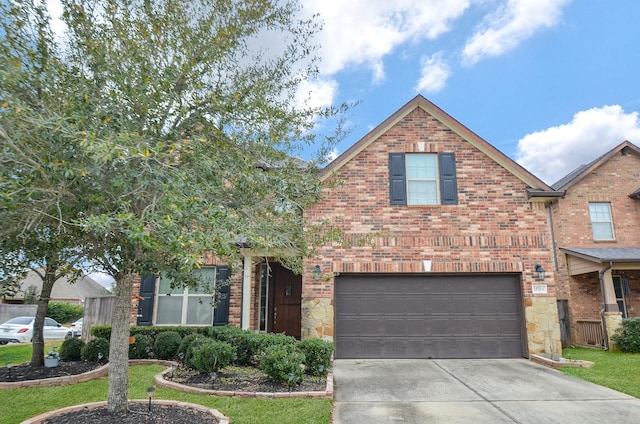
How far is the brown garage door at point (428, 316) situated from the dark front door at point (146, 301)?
5290 millimetres

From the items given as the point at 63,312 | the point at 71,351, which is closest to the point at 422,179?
the point at 71,351

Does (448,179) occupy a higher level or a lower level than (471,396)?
higher

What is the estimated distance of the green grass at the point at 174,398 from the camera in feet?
18.0

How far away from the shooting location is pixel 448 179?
36.7 feet

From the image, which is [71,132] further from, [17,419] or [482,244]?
[482,244]

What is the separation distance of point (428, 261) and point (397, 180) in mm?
2378

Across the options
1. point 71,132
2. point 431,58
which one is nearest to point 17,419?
point 71,132

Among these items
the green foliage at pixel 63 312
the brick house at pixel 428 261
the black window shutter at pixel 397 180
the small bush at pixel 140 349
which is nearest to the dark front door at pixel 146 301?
the brick house at pixel 428 261

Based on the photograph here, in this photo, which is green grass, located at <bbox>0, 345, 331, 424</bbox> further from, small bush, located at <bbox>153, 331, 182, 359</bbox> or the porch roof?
the porch roof

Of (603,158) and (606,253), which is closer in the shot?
(606,253)

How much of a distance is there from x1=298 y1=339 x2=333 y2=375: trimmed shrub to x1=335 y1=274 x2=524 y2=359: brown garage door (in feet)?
9.02

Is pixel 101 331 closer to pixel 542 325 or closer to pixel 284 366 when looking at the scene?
pixel 284 366

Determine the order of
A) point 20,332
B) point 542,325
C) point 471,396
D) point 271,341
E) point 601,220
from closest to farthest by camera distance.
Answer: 1. point 471,396
2. point 271,341
3. point 542,325
4. point 601,220
5. point 20,332

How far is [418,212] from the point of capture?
432 inches
